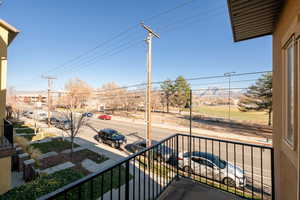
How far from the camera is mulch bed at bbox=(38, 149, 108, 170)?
619cm

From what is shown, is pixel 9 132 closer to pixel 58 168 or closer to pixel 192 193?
pixel 58 168

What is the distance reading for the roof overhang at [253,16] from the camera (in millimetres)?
1818

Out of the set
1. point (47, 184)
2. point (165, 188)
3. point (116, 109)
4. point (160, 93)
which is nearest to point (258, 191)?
point (165, 188)

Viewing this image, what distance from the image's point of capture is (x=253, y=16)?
2.09 meters

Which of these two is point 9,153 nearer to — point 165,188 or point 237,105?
point 165,188

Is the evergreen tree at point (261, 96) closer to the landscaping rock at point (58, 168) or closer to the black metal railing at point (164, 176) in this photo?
the black metal railing at point (164, 176)

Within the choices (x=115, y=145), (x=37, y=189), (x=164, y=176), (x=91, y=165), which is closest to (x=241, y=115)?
(x=115, y=145)

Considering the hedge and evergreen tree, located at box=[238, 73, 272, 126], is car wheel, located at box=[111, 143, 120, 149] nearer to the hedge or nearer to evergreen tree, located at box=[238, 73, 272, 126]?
the hedge

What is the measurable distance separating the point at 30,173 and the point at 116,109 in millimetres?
25858

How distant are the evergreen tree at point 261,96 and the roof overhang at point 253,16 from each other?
1296 cm

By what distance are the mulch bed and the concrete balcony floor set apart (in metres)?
5.42

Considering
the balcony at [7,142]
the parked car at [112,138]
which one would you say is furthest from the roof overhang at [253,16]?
the parked car at [112,138]

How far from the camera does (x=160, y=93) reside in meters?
27.8

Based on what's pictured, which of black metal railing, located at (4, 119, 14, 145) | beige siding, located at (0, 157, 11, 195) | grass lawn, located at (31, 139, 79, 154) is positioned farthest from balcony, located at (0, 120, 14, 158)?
grass lawn, located at (31, 139, 79, 154)
